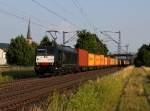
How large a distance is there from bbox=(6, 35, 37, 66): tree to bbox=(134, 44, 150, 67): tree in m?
34.2

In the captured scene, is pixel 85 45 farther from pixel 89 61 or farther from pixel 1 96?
pixel 1 96

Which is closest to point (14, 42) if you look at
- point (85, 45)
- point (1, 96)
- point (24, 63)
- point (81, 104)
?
point (24, 63)

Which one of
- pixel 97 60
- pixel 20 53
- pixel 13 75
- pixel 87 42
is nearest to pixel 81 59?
pixel 13 75

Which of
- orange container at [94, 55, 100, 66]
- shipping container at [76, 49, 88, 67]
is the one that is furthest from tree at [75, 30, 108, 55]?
shipping container at [76, 49, 88, 67]

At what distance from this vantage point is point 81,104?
53.0ft

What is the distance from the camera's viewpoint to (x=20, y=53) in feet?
330

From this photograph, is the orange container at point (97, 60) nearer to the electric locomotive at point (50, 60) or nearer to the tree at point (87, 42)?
the tree at point (87, 42)

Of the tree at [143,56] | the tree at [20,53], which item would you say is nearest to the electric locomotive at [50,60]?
the tree at [20,53]

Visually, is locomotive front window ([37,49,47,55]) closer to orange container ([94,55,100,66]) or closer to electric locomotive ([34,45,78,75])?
electric locomotive ([34,45,78,75])

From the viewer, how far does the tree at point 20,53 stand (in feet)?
331

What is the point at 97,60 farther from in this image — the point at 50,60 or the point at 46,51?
the point at 50,60

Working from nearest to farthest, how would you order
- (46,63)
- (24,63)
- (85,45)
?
(46,63) → (24,63) → (85,45)

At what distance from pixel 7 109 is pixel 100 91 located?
6665 millimetres

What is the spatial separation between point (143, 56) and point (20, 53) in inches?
1511
